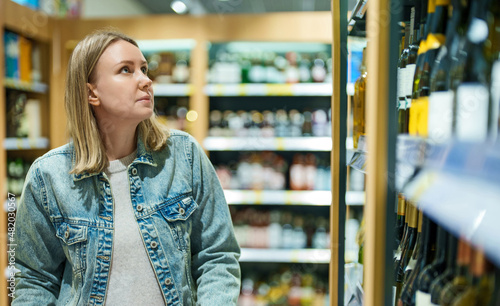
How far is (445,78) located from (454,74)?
0.8 inches

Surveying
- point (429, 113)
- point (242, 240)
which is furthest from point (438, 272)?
point (242, 240)

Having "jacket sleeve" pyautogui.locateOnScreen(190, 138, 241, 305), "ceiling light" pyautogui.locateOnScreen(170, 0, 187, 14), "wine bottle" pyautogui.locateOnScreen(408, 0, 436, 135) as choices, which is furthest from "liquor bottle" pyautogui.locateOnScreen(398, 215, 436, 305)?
"ceiling light" pyautogui.locateOnScreen(170, 0, 187, 14)

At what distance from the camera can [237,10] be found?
3.38 meters

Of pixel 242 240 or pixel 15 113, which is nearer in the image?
pixel 15 113

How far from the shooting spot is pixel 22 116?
2645 mm

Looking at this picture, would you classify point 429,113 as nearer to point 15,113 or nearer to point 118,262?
point 118,262

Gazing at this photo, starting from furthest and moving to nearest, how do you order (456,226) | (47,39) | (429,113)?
1. (47,39)
2. (429,113)
3. (456,226)

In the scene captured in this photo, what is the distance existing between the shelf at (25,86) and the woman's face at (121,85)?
1746mm

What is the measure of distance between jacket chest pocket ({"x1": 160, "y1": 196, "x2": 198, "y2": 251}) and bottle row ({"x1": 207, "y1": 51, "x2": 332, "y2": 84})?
6.21 ft

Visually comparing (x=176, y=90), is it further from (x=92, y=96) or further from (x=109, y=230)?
(x=109, y=230)

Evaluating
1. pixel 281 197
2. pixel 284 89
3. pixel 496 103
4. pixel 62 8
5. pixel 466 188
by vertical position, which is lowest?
pixel 281 197

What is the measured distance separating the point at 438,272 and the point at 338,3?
717mm

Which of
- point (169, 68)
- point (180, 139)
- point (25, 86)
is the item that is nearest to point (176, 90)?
point (169, 68)

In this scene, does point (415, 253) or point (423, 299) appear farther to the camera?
point (415, 253)
